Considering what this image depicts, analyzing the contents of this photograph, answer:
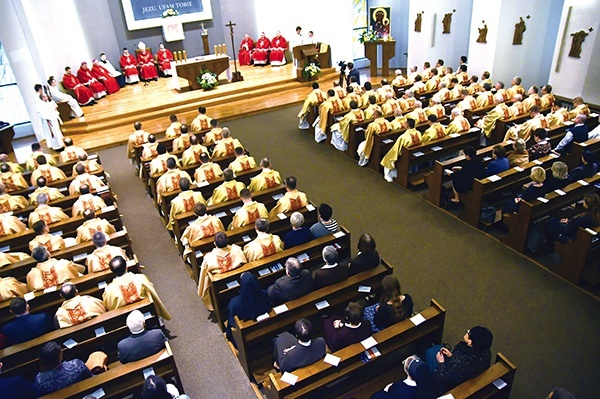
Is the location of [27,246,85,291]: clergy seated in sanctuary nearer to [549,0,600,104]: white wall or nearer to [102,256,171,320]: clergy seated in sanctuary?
[102,256,171,320]: clergy seated in sanctuary

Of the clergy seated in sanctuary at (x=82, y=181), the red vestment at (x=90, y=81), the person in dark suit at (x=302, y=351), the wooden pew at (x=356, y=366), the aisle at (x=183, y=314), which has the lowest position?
the aisle at (x=183, y=314)

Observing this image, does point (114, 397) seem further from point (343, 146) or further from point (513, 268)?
point (343, 146)

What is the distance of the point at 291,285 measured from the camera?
436 centimetres

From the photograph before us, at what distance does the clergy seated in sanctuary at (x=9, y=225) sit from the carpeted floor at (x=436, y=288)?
1.57m

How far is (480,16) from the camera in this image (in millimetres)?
11766

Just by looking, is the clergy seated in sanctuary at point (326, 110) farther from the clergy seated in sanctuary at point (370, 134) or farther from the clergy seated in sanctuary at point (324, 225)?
the clergy seated in sanctuary at point (324, 225)

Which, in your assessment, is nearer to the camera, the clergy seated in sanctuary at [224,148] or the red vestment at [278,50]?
the clergy seated in sanctuary at [224,148]

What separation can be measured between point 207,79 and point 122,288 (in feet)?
30.7

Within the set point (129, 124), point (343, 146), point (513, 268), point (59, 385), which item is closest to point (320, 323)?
point (59, 385)

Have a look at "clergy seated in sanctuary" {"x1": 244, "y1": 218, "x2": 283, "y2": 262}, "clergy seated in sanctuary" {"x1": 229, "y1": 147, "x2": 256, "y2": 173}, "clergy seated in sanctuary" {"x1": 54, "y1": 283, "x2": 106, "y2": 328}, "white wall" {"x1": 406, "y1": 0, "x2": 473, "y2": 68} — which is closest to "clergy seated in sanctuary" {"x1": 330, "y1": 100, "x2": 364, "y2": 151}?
"clergy seated in sanctuary" {"x1": 229, "y1": 147, "x2": 256, "y2": 173}

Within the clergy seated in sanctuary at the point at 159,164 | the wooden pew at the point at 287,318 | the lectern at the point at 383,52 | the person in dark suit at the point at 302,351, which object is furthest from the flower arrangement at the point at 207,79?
the person in dark suit at the point at 302,351

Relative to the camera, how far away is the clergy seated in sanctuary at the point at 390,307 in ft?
13.3

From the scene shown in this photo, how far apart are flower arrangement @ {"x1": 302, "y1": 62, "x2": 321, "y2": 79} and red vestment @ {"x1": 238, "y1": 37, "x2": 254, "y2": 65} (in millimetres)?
3266

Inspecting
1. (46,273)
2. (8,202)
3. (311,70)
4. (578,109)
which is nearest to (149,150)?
(8,202)
